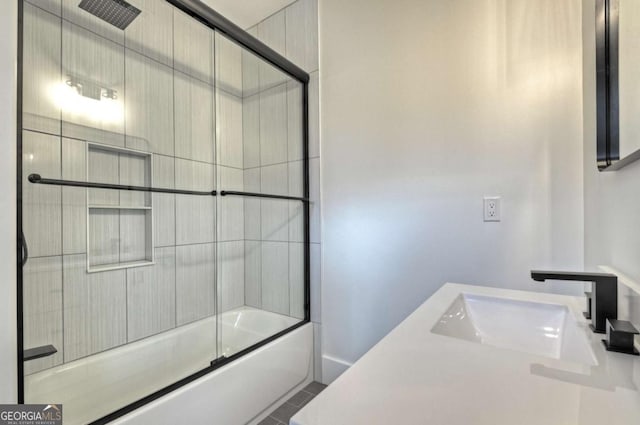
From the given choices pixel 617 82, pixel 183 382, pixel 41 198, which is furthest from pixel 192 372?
pixel 617 82

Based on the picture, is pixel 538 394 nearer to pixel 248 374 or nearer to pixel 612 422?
pixel 612 422

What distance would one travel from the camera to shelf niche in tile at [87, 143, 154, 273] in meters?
1.53

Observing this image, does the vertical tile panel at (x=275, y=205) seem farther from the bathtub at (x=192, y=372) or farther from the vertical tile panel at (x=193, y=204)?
the bathtub at (x=192, y=372)

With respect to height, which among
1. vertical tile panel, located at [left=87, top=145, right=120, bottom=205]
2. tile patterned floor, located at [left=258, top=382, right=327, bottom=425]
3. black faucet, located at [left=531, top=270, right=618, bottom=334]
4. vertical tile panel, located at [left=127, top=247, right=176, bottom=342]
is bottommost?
tile patterned floor, located at [left=258, top=382, right=327, bottom=425]

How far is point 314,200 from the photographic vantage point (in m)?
2.07

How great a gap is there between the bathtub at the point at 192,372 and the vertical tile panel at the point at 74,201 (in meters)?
0.57

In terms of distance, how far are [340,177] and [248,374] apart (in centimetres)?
130

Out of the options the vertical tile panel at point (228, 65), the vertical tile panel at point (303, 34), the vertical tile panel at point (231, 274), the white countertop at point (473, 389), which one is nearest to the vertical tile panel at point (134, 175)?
the vertical tile panel at point (231, 274)

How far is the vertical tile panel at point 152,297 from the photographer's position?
166 cm

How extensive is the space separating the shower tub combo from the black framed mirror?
156 centimetres

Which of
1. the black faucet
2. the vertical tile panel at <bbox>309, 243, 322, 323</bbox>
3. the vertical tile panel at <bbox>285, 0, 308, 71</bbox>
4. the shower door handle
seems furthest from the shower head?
the black faucet

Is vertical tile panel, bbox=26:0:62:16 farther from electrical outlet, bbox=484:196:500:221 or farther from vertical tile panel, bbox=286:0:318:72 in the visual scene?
electrical outlet, bbox=484:196:500:221

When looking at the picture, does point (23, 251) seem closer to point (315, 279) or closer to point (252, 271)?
point (252, 271)

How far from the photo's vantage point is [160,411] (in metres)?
1.20
